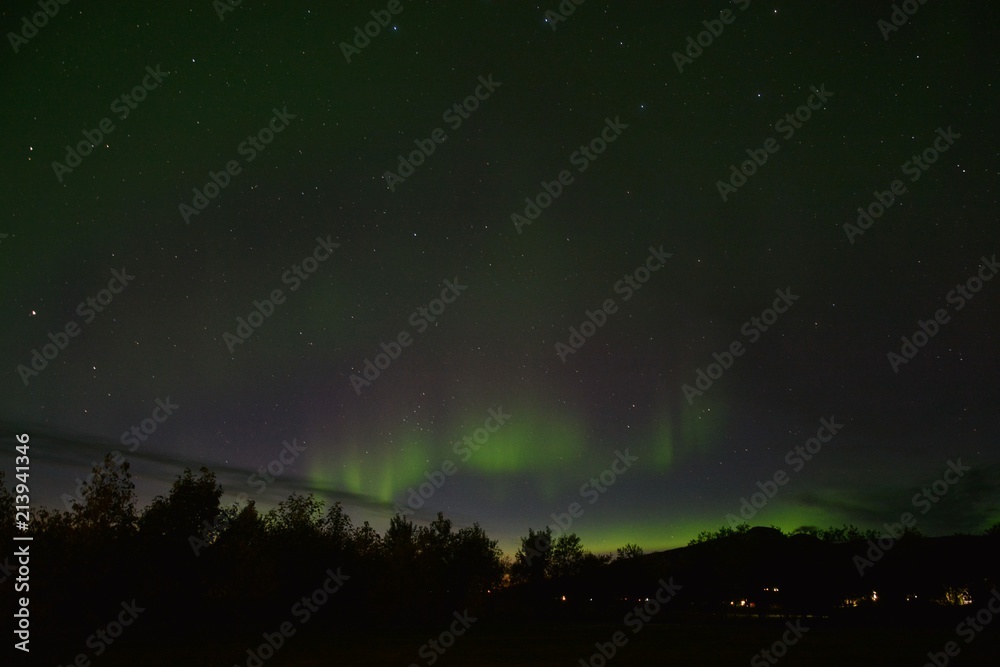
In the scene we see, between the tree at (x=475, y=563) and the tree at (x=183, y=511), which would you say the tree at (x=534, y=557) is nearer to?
the tree at (x=475, y=563)

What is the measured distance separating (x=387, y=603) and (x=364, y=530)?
1004cm

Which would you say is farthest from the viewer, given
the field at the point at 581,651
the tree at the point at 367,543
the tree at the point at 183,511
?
the tree at the point at 367,543

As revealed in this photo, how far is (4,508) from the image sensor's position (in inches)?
1523

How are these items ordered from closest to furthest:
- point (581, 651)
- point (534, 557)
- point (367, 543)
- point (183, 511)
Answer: point (581, 651) → point (183, 511) → point (367, 543) → point (534, 557)

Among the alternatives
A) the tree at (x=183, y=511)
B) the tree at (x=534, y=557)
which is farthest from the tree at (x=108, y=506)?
the tree at (x=534, y=557)

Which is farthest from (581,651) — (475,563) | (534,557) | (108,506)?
(534,557)

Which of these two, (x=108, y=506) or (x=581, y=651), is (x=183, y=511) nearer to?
(x=108, y=506)

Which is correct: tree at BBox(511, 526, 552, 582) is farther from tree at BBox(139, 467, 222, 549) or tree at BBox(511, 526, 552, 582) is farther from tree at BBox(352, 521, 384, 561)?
tree at BBox(139, 467, 222, 549)

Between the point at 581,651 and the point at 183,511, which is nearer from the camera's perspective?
the point at 581,651

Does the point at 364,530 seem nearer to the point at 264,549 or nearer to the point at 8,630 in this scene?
the point at 264,549

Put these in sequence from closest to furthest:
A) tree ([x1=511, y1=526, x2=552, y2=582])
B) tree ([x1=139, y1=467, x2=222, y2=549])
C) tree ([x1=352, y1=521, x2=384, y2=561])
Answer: tree ([x1=139, y1=467, x2=222, y2=549]), tree ([x1=352, y1=521, x2=384, y2=561]), tree ([x1=511, y1=526, x2=552, y2=582])

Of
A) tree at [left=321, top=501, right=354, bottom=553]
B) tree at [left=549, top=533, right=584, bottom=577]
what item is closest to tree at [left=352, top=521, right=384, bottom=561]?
tree at [left=321, top=501, right=354, bottom=553]

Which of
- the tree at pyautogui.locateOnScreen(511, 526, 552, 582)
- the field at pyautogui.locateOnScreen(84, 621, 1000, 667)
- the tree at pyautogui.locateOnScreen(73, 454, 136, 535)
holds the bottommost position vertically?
the field at pyautogui.locateOnScreen(84, 621, 1000, 667)

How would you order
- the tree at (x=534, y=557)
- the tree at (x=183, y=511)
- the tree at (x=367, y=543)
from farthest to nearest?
the tree at (x=534, y=557), the tree at (x=367, y=543), the tree at (x=183, y=511)
